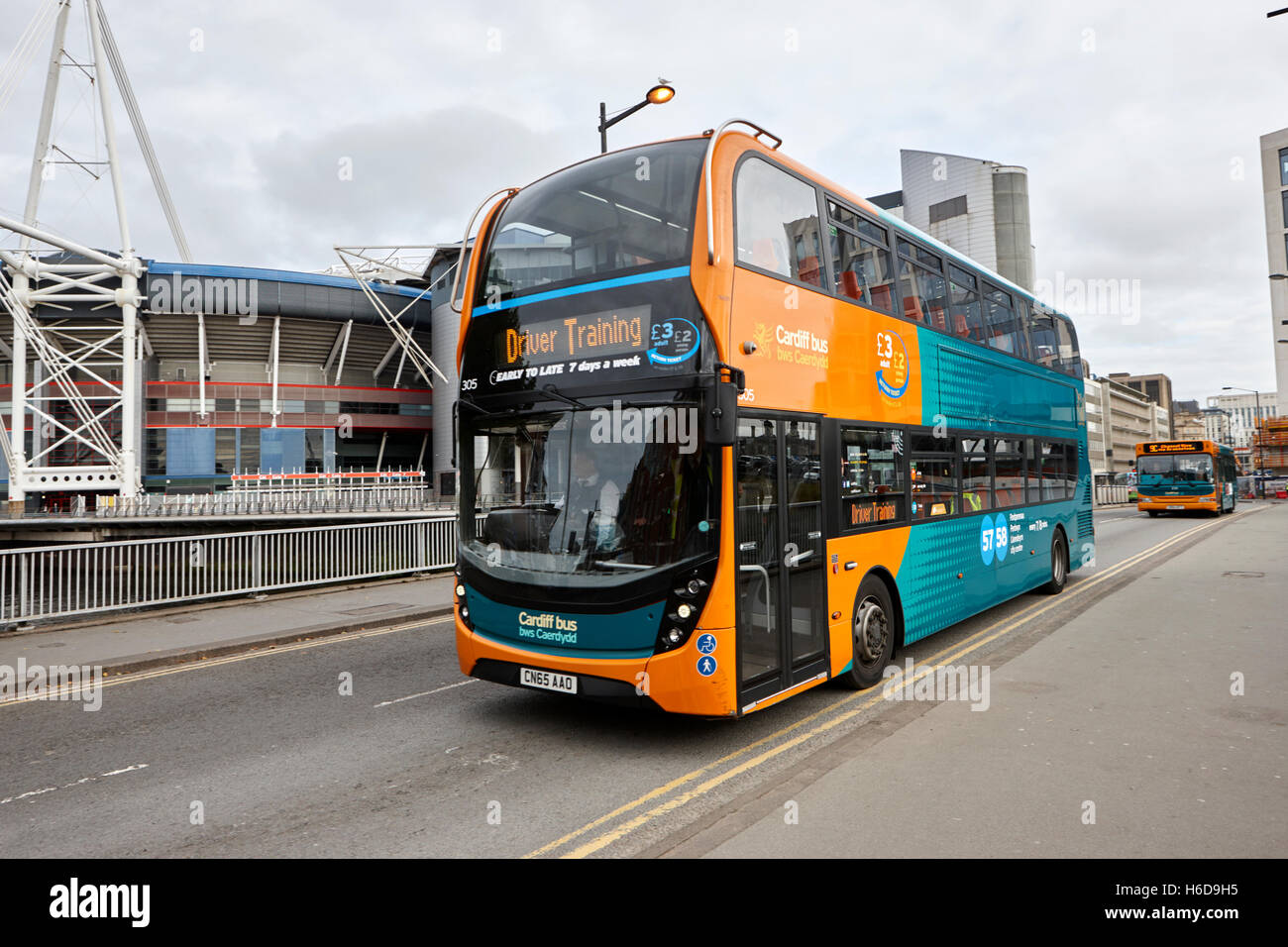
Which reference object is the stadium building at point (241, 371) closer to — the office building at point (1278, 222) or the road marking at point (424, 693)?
the road marking at point (424, 693)

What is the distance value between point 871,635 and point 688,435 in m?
2.84

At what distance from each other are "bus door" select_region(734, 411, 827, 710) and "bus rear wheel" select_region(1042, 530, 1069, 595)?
287 inches

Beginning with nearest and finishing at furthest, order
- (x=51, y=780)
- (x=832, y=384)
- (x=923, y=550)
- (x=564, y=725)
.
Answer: (x=51, y=780) < (x=564, y=725) < (x=832, y=384) < (x=923, y=550)

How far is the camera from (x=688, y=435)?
15.9ft

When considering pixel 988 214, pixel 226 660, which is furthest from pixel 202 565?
pixel 988 214

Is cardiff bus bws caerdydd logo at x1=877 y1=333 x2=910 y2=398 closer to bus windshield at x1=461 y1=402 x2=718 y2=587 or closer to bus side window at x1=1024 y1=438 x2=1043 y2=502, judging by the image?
bus windshield at x1=461 y1=402 x2=718 y2=587

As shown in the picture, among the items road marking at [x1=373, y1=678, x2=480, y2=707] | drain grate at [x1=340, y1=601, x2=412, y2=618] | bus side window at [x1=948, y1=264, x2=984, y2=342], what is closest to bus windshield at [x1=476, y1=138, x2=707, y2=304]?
road marking at [x1=373, y1=678, x2=480, y2=707]

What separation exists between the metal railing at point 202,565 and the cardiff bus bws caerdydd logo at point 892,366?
9477 mm

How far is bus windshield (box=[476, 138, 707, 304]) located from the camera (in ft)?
16.9

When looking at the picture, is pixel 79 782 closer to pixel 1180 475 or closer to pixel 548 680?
pixel 548 680

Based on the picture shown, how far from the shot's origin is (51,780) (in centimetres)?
480
